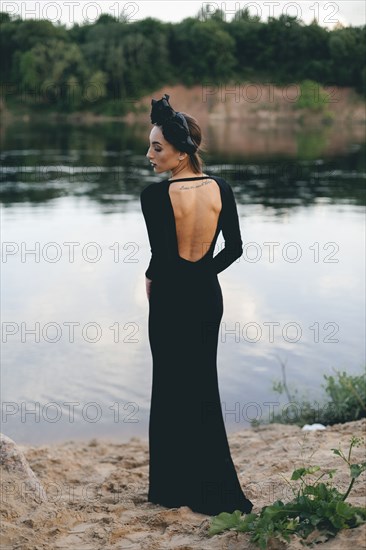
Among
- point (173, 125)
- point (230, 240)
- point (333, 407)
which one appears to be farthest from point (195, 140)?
point (333, 407)

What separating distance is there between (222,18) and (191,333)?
92672mm

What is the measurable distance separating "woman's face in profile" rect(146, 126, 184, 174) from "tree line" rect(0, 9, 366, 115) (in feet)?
243

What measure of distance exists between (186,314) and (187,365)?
34 cm

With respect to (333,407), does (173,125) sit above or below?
above

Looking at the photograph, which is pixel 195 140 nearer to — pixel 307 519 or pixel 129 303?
pixel 307 519

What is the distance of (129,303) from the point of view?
12266 millimetres

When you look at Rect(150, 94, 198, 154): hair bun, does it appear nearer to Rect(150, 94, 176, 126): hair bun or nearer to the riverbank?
Rect(150, 94, 176, 126): hair bun

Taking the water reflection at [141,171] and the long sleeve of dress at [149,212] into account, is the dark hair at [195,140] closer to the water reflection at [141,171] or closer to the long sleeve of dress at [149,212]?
the long sleeve of dress at [149,212]

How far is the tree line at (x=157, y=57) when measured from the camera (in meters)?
79.0

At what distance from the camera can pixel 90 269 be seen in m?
14.8

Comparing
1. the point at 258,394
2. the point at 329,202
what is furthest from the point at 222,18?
the point at 258,394

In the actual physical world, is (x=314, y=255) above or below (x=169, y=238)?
below

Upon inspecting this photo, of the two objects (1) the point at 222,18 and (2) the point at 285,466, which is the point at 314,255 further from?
(1) the point at 222,18

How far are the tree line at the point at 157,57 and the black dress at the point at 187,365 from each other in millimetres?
74023
